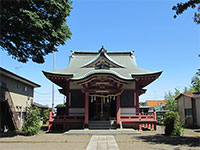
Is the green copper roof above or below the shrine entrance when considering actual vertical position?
above

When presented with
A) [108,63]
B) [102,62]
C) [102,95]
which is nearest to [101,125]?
[102,95]

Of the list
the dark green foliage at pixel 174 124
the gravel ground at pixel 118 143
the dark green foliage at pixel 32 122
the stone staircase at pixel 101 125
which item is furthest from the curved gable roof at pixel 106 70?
the gravel ground at pixel 118 143

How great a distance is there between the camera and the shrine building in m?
15.3

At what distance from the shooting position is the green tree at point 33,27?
453 inches

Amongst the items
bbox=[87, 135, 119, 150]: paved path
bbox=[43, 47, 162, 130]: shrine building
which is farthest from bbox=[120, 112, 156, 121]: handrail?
bbox=[87, 135, 119, 150]: paved path

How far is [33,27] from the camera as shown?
12094mm

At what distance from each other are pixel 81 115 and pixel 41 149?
8526 mm

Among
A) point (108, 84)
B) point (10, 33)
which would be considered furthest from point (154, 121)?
point (10, 33)

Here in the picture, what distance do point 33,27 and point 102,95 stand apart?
7.97 meters

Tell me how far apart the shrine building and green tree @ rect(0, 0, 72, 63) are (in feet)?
9.65

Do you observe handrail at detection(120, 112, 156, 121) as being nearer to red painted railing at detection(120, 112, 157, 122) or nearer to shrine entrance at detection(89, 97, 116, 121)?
red painted railing at detection(120, 112, 157, 122)

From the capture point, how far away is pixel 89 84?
15.7m

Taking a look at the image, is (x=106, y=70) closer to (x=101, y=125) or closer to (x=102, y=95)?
(x=102, y=95)

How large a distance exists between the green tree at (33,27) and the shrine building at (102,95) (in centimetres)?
294
